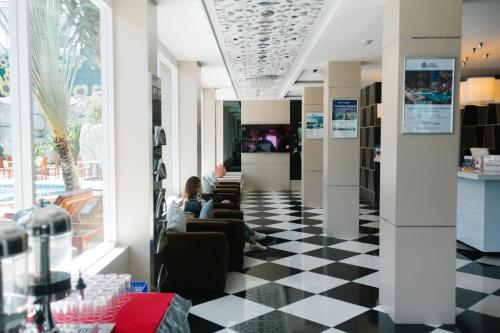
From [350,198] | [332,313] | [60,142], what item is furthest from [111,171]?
[350,198]

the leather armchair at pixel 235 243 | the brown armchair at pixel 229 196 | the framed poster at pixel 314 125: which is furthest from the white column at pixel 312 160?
the leather armchair at pixel 235 243

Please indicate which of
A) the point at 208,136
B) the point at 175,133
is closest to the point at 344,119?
the point at 175,133

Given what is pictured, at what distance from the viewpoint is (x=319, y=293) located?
175 inches

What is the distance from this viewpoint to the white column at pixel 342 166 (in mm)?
6949

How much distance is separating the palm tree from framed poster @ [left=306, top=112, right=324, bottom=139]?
7067mm

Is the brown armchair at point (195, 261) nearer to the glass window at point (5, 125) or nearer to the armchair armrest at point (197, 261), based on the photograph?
the armchair armrest at point (197, 261)

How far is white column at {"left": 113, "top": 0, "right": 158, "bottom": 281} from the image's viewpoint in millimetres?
3768

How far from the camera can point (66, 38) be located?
125 inches

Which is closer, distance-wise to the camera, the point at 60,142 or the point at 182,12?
the point at 60,142

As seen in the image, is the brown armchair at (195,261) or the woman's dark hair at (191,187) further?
the woman's dark hair at (191,187)

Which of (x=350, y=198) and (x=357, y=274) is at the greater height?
(x=350, y=198)

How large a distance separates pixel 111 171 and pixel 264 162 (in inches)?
393

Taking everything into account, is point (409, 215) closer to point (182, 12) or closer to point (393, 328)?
point (393, 328)

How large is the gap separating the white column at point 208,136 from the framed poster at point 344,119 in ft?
17.0
